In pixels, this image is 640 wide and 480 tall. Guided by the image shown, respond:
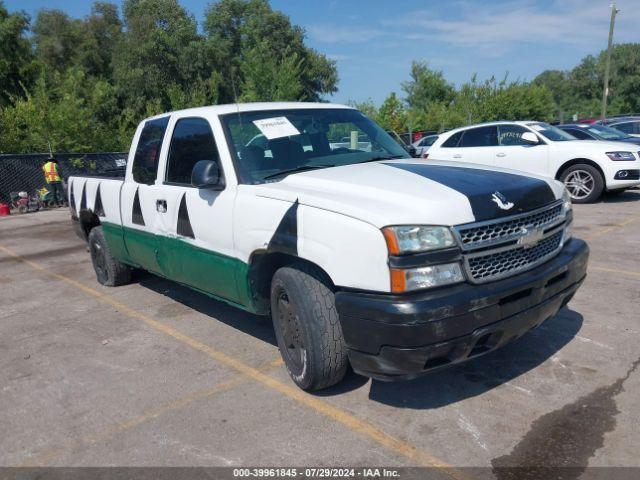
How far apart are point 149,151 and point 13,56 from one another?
111 ft

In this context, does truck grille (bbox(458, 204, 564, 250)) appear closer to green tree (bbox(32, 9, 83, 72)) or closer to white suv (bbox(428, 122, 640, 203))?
white suv (bbox(428, 122, 640, 203))

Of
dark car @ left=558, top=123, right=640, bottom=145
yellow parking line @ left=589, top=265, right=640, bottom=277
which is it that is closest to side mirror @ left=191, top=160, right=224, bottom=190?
yellow parking line @ left=589, top=265, right=640, bottom=277

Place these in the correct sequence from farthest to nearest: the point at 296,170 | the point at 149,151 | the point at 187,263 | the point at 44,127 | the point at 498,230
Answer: the point at 44,127, the point at 149,151, the point at 187,263, the point at 296,170, the point at 498,230

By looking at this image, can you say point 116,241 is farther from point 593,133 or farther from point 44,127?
point 44,127

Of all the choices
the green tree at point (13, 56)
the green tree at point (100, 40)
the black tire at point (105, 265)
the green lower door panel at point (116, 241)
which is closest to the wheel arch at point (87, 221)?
the black tire at point (105, 265)

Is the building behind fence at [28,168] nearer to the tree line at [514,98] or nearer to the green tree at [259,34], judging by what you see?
the tree line at [514,98]

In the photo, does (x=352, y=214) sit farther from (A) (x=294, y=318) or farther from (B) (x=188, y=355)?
(B) (x=188, y=355)

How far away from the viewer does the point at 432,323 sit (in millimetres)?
2801

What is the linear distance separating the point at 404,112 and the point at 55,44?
1145 inches

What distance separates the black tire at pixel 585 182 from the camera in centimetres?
1063

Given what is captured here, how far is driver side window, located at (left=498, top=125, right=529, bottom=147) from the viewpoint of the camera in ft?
37.1

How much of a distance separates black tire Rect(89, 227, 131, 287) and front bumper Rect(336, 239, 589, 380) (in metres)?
4.17

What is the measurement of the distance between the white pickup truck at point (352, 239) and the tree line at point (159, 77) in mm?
17648

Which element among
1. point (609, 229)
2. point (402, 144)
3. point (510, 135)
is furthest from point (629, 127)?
point (402, 144)
